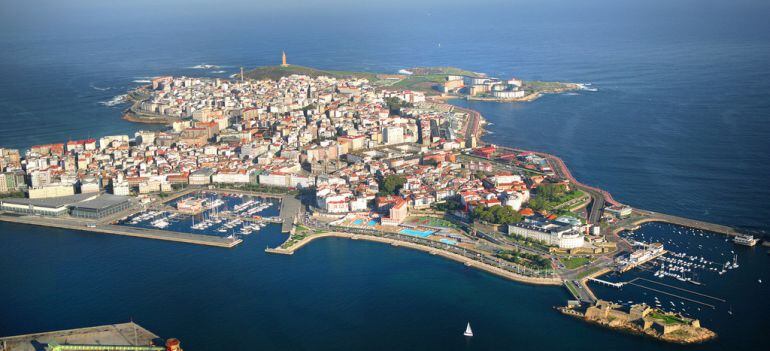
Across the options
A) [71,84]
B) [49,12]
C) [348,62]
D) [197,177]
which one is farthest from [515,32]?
[49,12]

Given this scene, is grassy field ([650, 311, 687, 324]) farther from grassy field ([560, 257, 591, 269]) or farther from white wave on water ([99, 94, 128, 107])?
white wave on water ([99, 94, 128, 107])

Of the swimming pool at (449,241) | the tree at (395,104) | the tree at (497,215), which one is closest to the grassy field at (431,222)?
the tree at (497,215)

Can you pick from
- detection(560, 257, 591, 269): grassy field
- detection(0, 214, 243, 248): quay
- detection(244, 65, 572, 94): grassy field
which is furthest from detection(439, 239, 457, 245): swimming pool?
detection(244, 65, 572, 94): grassy field

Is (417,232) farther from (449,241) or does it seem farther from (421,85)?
(421,85)

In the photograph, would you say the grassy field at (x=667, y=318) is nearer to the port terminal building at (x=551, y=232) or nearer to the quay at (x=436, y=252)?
the quay at (x=436, y=252)

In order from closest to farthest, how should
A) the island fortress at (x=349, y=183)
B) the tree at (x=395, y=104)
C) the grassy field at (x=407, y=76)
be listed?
the island fortress at (x=349, y=183)
the tree at (x=395, y=104)
the grassy field at (x=407, y=76)

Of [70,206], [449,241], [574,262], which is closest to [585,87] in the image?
[449,241]
